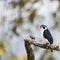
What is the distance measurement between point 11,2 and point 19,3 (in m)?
Result: 0.09

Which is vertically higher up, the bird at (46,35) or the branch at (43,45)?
the bird at (46,35)

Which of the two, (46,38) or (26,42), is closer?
(26,42)

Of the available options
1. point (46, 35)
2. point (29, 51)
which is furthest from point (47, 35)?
point (29, 51)

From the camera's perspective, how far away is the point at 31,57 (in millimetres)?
1082

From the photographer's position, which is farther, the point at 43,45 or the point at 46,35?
the point at 46,35

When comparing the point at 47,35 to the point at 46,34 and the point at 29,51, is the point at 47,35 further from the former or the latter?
the point at 29,51

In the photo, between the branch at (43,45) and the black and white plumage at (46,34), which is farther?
the black and white plumage at (46,34)

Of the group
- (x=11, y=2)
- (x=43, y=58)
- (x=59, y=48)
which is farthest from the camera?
(x=11, y=2)

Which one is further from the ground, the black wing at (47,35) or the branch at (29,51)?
the black wing at (47,35)

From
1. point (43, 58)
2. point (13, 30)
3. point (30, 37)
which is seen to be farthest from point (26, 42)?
point (13, 30)

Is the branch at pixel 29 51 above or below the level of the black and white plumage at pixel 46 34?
below

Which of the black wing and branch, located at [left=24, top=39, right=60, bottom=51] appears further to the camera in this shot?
the black wing

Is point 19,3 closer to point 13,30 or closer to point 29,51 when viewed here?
point 13,30

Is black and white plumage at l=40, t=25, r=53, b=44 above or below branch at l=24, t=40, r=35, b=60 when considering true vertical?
above
